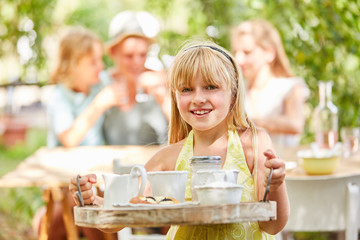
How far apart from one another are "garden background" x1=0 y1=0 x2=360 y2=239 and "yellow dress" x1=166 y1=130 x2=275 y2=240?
1.75 metres

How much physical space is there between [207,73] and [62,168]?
1.85 metres

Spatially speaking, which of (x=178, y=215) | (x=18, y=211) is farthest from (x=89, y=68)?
(x=178, y=215)

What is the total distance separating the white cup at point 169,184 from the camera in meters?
1.73

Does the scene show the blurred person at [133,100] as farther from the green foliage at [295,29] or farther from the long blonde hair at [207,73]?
the long blonde hair at [207,73]

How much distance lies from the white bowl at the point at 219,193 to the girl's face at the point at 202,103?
1.25 ft

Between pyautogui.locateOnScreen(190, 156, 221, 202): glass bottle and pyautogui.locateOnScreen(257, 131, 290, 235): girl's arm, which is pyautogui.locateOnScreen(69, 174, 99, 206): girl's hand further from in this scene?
pyautogui.locateOnScreen(257, 131, 290, 235): girl's arm

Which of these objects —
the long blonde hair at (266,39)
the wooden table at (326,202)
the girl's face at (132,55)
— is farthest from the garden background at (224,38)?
the wooden table at (326,202)

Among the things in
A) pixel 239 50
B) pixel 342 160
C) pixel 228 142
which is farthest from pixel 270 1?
pixel 228 142

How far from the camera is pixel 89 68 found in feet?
15.1

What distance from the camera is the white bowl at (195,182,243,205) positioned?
5.10ft

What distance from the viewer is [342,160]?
11.3 ft

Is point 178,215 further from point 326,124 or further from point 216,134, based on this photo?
point 326,124

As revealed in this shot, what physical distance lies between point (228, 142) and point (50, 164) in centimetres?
186

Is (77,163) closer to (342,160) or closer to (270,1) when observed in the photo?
(342,160)
